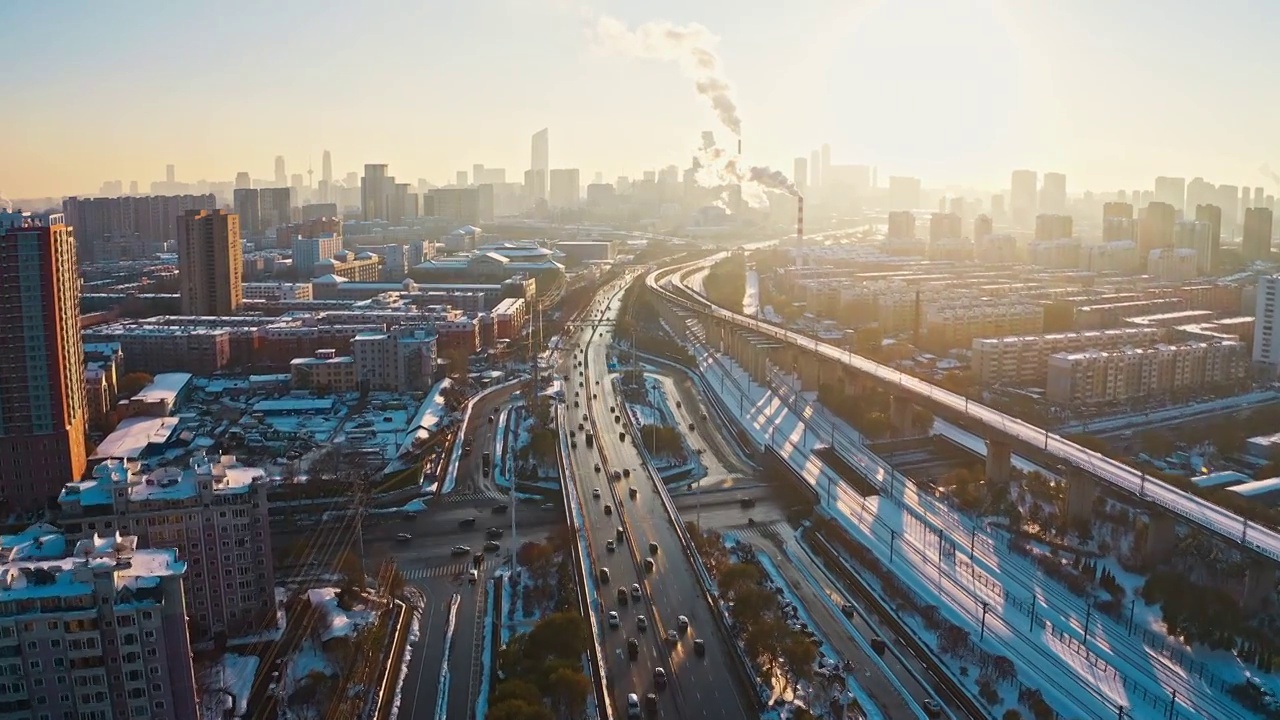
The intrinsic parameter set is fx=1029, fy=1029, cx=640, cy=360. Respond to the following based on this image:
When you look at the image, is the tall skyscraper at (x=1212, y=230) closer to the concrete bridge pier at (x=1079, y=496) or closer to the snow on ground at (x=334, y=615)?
the concrete bridge pier at (x=1079, y=496)

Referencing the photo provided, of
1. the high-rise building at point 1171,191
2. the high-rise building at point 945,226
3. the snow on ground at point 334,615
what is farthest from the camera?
the high-rise building at point 1171,191

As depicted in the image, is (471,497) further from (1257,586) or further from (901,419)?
(1257,586)

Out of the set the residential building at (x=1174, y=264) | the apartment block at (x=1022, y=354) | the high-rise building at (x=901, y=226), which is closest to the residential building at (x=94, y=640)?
the apartment block at (x=1022, y=354)

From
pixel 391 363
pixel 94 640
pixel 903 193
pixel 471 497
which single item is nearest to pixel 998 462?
pixel 471 497

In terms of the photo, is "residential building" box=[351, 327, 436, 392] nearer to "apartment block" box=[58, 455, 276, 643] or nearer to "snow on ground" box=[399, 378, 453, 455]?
"snow on ground" box=[399, 378, 453, 455]

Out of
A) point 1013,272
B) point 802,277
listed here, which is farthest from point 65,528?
point 1013,272

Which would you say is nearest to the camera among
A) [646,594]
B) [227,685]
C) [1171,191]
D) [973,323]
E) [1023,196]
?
[227,685]
